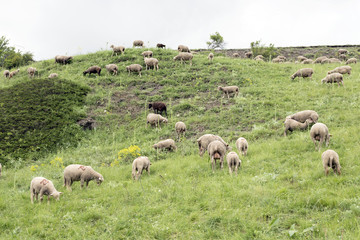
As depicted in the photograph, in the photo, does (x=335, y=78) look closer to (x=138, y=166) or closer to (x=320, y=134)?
(x=320, y=134)

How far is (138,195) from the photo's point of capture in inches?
443

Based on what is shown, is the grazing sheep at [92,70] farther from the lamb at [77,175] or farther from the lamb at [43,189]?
the lamb at [43,189]

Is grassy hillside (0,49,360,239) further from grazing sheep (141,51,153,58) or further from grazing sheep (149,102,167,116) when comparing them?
grazing sheep (141,51,153,58)

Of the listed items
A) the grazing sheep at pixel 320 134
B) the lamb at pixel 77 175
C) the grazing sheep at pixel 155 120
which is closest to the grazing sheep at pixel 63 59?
the grazing sheep at pixel 155 120

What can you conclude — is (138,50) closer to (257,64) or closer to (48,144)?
(257,64)

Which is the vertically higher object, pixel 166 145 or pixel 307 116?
pixel 307 116

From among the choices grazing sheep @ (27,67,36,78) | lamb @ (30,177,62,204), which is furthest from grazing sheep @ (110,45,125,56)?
lamb @ (30,177,62,204)

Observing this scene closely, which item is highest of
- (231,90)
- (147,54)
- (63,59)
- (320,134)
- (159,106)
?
(147,54)

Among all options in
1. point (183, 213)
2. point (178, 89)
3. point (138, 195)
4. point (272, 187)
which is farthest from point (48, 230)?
point (178, 89)

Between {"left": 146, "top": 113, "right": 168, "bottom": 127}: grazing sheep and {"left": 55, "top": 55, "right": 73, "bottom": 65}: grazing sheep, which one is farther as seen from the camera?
{"left": 55, "top": 55, "right": 73, "bottom": 65}: grazing sheep

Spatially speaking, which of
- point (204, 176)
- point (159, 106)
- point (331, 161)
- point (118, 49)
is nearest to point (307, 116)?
point (331, 161)

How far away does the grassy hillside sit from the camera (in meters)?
8.79

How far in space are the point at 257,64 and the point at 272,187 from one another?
948 inches

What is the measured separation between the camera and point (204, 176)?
12.6 metres
